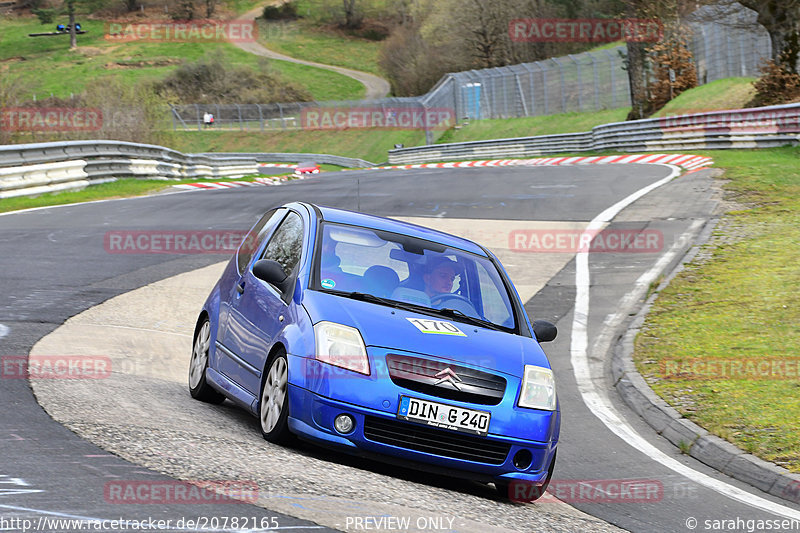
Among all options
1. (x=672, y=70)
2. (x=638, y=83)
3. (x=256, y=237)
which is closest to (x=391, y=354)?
(x=256, y=237)

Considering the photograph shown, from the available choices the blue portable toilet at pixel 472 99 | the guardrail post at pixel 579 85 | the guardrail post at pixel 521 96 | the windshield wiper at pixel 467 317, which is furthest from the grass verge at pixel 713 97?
the windshield wiper at pixel 467 317

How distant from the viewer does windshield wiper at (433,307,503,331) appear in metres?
6.98

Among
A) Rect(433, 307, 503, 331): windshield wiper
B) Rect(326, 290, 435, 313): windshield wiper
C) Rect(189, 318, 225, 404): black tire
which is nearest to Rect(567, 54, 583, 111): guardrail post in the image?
Rect(189, 318, 225, 404): black tire

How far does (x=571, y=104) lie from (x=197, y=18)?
282 feet

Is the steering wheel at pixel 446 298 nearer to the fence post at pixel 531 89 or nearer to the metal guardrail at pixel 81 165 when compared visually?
the metal guardrail at pixel 81 165

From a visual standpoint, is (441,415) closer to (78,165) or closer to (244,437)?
(244,437)

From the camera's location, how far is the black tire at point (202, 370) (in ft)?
26.0

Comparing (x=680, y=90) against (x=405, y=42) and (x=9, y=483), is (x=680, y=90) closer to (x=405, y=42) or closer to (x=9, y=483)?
(x=9, y=483)

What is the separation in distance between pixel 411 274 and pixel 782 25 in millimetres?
32999

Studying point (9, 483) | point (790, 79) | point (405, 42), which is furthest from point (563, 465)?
point (405, 42)

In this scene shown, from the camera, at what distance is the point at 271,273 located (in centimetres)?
692

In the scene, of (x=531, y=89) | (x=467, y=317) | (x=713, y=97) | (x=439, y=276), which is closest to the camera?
(x=467, y=317)

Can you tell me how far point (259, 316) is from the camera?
23.3 feet

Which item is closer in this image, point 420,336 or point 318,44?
point 420,336
